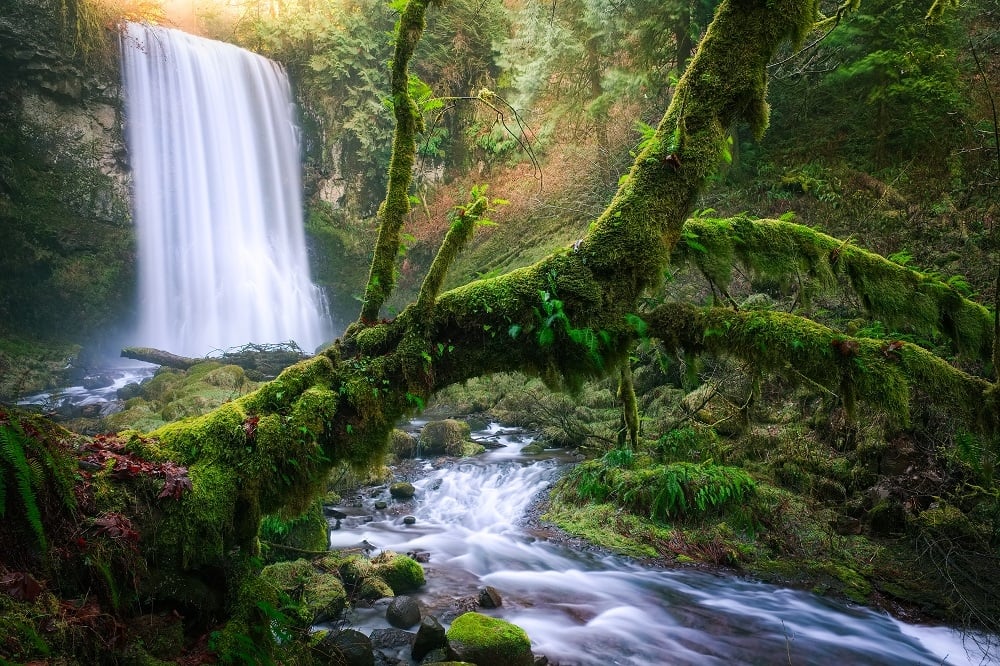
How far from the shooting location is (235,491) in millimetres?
2932

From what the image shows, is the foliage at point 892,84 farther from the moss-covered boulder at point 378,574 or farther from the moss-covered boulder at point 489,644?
the moss-covered boulder at point 378,574

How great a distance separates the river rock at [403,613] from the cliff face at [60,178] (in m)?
18.3

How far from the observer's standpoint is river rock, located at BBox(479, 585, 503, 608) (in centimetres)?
565

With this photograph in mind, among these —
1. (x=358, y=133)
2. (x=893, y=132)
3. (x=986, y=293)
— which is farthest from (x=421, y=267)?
(x=986, y=293)

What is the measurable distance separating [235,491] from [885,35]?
41.6 feet

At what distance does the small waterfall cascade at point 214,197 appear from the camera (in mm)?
19156

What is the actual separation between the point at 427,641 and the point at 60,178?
2029cm

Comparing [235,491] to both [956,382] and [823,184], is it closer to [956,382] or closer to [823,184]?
[956,382]

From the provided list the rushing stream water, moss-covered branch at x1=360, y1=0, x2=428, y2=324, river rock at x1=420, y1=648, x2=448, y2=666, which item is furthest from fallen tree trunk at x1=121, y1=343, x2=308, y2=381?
Result: moss-covered branch at x1=360, y1=0, x2=428, y2=324

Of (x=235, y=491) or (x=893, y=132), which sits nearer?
(x=235, y=491)

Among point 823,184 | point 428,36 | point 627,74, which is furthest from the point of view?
point 428,36

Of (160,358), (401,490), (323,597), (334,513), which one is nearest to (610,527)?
(401,490)

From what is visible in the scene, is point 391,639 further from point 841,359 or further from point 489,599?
point 841,359

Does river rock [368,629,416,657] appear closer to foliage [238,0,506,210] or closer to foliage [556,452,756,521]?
foliage [556,452,756,521]
